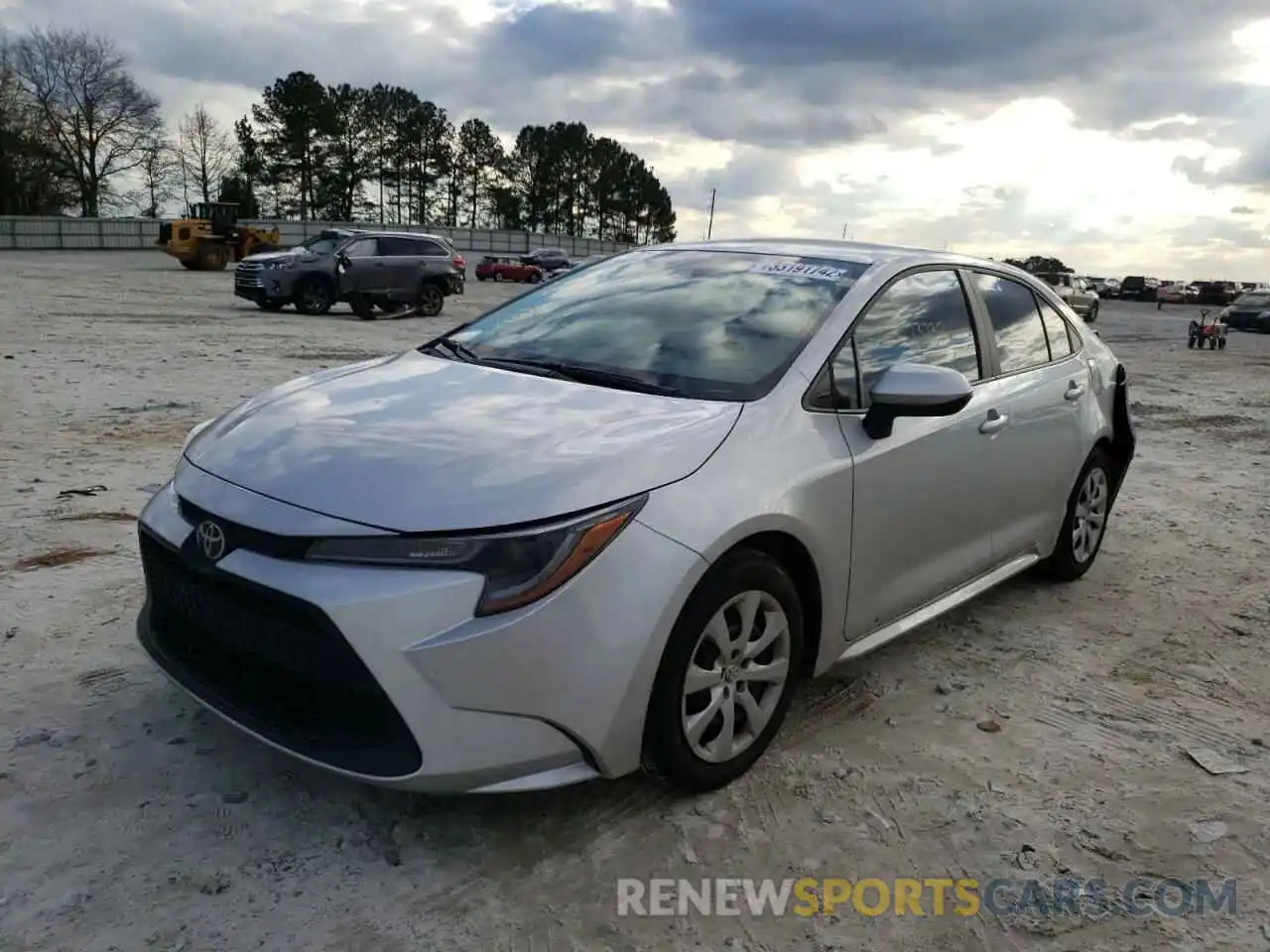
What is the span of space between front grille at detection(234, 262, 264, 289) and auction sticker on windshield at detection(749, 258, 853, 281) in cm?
1760

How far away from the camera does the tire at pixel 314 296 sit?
64.3 ft

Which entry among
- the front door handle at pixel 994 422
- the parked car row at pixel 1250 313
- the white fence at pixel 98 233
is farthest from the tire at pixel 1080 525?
the white fence at pixel 98 233

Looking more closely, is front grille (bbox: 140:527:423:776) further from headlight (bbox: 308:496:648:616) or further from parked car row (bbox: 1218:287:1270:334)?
parked car row (bbox: 1218:287:1270:334)

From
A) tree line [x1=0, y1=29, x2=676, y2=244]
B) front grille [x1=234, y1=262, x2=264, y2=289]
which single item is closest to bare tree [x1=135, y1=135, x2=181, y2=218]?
tree line [x1=0, y1=29, x2=676, y2=244]

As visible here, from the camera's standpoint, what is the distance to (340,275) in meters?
→ 19.7

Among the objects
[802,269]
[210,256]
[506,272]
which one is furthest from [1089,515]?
[506,272]

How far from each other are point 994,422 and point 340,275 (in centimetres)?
1759

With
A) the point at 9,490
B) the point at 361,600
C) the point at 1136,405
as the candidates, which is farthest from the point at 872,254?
the point at 1136,405

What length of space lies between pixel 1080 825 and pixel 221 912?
2262 millimetres

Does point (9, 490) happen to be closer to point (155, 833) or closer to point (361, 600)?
point (155, 833)

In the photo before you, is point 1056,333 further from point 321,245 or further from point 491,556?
point 321,245

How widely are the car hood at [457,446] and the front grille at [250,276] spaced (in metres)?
17.6

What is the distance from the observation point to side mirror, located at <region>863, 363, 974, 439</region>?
316 centimetres

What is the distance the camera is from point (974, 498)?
3861 mm
